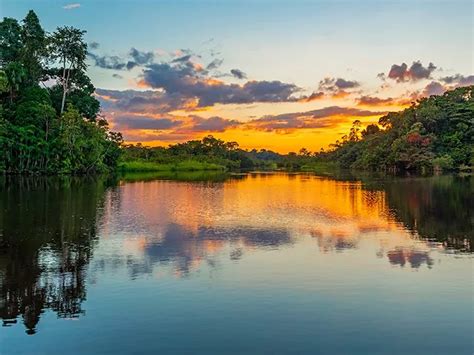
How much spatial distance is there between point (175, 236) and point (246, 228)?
3.23 meters

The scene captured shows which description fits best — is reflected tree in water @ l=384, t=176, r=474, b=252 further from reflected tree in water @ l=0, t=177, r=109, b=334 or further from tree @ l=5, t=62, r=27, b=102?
tree @ l=5, t=62, r=27, b=102

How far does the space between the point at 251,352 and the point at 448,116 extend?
8487cm

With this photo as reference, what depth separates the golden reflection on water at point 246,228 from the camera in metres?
15.1

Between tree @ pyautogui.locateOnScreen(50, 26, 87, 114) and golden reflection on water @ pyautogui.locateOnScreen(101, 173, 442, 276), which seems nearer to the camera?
golden reflection on water @ pyautogui.locateOnScreen(101, 173, 442, 276)

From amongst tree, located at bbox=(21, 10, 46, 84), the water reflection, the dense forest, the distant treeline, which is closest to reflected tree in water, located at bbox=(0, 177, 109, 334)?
the water reflection

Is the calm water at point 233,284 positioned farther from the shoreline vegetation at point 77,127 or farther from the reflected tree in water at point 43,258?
the shoreline vegetation at point 77,127

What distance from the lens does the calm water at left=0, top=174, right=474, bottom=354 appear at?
8141 millimetres

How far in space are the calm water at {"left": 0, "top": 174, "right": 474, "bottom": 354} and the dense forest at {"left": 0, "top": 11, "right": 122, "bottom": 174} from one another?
34300mm

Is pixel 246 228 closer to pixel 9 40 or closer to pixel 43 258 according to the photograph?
pixel 43 258

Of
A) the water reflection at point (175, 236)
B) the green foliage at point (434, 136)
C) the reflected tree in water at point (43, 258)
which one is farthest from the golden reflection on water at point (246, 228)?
the green foliage at point (434, 136)

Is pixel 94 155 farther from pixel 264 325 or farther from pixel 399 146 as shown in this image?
pixel 264 325

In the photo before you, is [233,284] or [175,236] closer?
[233,284]

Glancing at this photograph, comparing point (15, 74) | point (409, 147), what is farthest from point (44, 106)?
point (409, 147)

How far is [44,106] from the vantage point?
5541 centimetres
